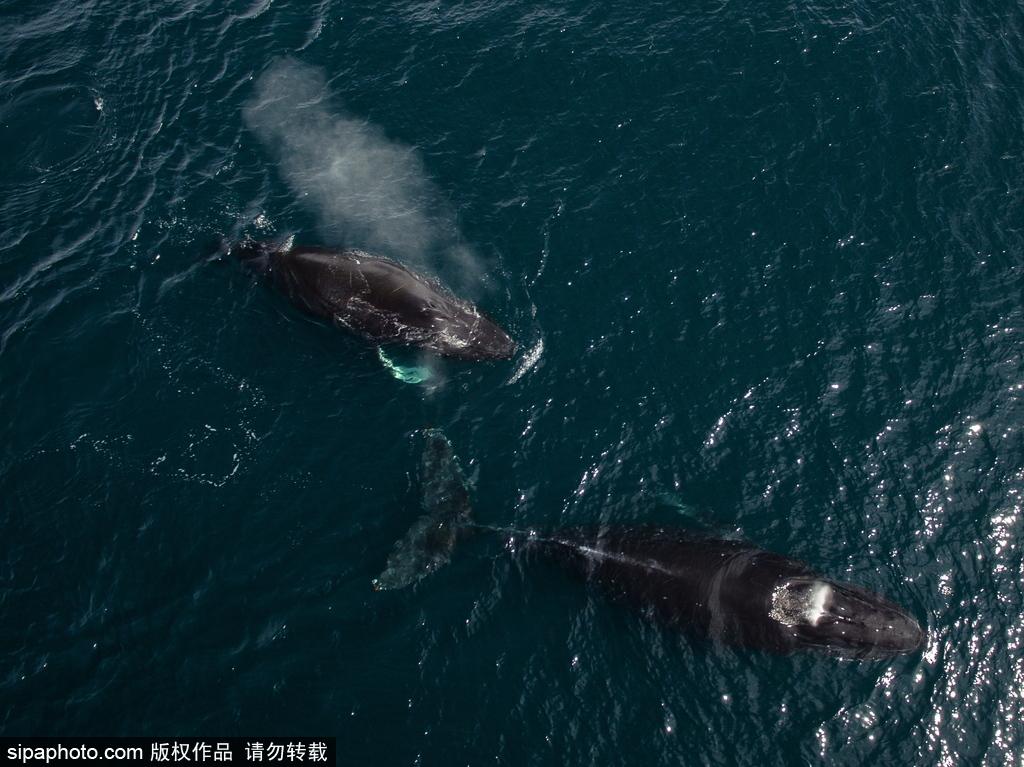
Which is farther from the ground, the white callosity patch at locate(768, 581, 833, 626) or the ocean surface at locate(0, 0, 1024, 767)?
the ocean surface at locate(0, 0, 1024, 767)

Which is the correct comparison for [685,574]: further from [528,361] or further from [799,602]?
[528,361]

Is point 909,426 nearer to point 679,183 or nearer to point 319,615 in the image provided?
point 679,183

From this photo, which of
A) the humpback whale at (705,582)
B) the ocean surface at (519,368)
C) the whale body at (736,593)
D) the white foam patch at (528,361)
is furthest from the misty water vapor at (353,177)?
the whale body at (736,593)

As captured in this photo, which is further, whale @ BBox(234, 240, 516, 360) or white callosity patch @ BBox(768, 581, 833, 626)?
whale @ BBox(234, 240, 516, 360)

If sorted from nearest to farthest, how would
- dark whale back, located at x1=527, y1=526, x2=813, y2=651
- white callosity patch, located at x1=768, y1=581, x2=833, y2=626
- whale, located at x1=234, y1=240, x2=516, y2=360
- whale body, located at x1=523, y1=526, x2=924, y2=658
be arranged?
whale body, located at x1=523, y1=526, x2=924, y2=658 < white callosity patch, located at x1=768, y1=581, x2=833, y2=626 < dark whale back, located at x1=527, y1=526, x2=813, y2=651 < whale, located at x1=234, y1=240, x2=516, y2=360

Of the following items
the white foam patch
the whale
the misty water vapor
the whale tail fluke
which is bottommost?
the whale tail fluke

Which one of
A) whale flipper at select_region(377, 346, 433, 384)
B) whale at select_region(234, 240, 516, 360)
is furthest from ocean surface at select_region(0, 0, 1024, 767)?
whale at select_region(234, 240, 516, 360)

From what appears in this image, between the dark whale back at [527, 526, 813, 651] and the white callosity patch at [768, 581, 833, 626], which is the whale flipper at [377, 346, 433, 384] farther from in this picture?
the white callosity patch at [768, 581, 833, 626]
